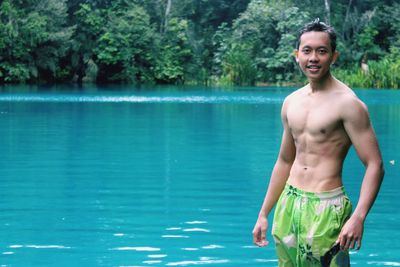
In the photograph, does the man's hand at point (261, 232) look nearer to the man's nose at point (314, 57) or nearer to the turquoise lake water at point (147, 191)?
the man's nose at point (314, 57)

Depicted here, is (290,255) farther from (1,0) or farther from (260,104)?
(1,0)

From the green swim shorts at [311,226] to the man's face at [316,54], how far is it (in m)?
0.50

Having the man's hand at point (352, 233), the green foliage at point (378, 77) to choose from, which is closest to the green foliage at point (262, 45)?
the green foliage at point (378, 77)

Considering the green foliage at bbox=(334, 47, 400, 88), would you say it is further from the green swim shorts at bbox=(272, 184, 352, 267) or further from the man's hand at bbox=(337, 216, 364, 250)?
the man's hand at bbox=(337, 216, 364, 250)

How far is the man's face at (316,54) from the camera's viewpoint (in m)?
3.85

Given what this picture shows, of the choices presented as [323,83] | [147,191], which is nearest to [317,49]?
[323,83]

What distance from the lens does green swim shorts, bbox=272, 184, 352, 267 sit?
3797 mm

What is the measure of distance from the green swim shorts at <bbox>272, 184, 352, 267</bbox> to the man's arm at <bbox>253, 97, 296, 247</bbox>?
0.43 ft

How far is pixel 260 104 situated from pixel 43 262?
2513 centimetres

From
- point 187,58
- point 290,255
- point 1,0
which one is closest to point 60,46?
point 1,0

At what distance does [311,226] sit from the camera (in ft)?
12.5

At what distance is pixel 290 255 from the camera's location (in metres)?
3.90

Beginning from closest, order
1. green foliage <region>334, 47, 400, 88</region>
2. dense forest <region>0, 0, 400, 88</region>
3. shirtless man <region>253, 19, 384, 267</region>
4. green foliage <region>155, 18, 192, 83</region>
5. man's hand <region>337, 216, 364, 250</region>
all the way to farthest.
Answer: man's hand <region>337, 216, 364, 250</region>
shirtless man <region>253, 19, 384, 267</region>
green foliage <region>334, 47, 400, 88</region>
dense forest <region>0, 0, 400, 88</region>
green foliage <region>155, 18, 192, 83</region>

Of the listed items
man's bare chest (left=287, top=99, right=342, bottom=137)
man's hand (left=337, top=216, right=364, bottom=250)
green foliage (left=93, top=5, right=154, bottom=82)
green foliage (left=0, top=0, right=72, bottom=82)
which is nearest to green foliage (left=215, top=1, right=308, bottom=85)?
green foliage (left=93, top=5, right=154, bottom=82)
